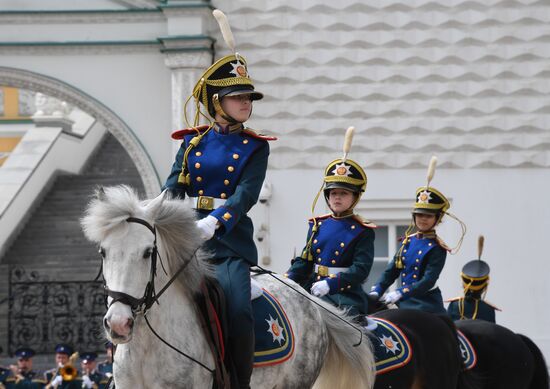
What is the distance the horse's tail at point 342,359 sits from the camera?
25.7 ft

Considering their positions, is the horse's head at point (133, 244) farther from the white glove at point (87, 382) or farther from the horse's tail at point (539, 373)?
the white glove at point (87, 382)

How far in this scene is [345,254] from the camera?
8.77m

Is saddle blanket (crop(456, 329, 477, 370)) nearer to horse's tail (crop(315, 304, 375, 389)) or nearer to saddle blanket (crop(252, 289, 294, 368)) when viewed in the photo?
horse's tail (crop(315, 304, 375, 389))

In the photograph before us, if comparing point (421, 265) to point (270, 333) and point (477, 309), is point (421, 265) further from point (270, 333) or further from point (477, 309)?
point (270, 333)

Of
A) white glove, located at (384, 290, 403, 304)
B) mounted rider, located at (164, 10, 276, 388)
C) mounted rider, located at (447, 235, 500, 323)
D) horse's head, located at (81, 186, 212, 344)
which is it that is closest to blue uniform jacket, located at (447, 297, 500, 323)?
mounted rider, located at (447, 235, 500, 323)

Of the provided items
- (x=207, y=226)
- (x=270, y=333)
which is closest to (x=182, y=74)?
(x=270, y=333)

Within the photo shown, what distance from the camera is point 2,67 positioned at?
56.5 feet

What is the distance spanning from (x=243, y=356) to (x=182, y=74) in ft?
34.2

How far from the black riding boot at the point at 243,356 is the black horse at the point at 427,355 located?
1.74m

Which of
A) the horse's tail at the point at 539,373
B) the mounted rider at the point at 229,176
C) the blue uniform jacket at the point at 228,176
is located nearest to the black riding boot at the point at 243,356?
the mounted rider at the point at 229,176

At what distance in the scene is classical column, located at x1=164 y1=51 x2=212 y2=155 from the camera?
55.3ft

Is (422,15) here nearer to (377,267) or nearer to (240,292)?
(377,267)

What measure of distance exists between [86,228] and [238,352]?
109 centimetres

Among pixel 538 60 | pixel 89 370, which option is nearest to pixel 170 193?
pixel 89 370
